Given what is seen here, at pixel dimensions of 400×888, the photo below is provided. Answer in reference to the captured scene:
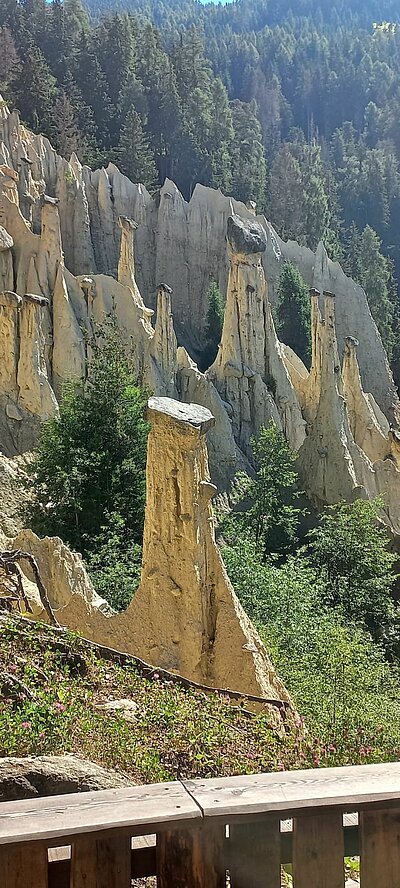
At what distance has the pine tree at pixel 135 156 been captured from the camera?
4041 cm

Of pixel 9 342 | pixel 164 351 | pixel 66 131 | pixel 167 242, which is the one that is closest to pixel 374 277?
pixel 167 242

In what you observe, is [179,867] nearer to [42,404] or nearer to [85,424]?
[85,424]

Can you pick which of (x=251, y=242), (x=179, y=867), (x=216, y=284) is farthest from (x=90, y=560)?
(x=216, y=284)

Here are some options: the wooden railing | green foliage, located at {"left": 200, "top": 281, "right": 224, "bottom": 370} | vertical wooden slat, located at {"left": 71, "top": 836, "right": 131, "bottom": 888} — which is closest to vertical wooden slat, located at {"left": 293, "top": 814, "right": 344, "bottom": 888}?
the wooden railing

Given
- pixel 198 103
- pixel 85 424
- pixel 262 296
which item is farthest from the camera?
pixel 198 103

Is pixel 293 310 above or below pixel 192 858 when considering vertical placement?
above

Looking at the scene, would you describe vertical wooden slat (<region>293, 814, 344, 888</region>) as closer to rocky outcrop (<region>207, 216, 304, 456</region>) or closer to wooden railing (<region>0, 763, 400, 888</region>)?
wooden railing (<region>0, 763, 400, 888</region>)

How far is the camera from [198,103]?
5022cm

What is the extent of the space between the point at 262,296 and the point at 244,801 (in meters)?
23.0

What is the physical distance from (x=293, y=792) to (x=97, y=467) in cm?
1410

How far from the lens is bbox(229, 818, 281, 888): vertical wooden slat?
201 cm

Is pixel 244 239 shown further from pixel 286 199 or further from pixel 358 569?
pixel 286 199

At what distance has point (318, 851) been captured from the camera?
2041 mm

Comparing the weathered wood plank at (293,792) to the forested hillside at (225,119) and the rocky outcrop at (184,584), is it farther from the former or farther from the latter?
the forested hillside at (225,119)
